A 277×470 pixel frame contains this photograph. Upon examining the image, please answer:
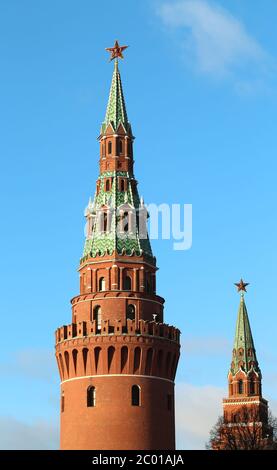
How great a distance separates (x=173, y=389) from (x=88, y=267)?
13.8m

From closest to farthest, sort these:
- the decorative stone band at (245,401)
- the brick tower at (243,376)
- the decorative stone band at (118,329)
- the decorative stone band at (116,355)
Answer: the decorative stone band at (116,355) < the decorative stone band at (118,329) < the brick tower at (243,376) < the decorative stone band at (245,401)

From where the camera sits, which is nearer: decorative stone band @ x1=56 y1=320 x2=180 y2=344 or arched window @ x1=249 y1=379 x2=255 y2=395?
decorative stone band @ x1=56 y1=320 x2=180 y2=344

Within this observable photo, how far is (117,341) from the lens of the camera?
8869 cm

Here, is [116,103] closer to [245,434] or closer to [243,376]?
[245,434]

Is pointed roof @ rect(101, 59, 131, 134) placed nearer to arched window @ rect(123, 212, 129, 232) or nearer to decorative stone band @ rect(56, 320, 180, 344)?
arched window @ rect(123, 212, 129, 232)

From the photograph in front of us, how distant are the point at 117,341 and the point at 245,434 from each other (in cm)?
3662

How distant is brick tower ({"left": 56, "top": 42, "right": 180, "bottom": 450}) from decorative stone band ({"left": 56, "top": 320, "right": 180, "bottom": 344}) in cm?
9

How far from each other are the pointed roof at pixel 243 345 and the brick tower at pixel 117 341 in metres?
51.8

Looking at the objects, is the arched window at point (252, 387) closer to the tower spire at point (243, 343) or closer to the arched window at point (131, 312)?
the tower spire at point (243, 343)

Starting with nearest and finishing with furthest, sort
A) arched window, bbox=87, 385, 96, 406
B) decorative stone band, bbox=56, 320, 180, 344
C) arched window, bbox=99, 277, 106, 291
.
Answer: arched window, bbox=87, 385, 96, 406 → decorative stone band, bbox=56, 320, 180, 344 → arched window, bbox=99, 277, 106, 291

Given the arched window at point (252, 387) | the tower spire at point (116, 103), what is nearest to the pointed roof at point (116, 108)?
the tower spire at point (116, 103)

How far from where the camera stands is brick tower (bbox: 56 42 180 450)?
87562 millimetres

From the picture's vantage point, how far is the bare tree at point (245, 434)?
11100 cm

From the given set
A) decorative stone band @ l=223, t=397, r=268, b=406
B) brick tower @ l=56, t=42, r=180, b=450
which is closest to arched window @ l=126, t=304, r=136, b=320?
brick tower @ l=56, t=42, r=180, b=450
